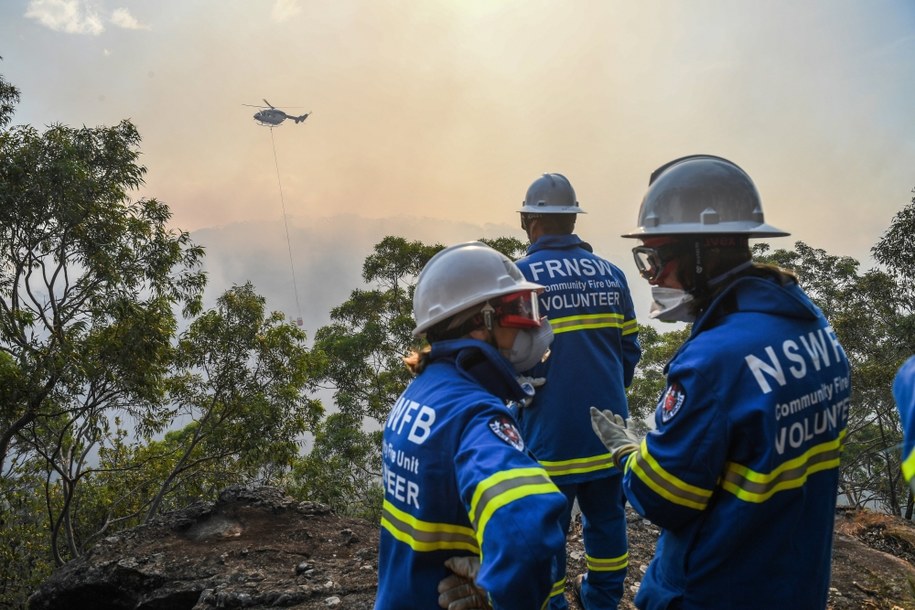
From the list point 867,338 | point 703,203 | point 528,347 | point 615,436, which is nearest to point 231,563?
point 615,436

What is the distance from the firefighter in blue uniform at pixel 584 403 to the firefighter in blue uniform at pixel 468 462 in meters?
1.26

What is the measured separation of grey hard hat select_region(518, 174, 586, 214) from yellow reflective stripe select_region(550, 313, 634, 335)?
738 millimetres

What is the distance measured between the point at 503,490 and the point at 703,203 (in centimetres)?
134

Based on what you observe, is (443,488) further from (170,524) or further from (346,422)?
(346,422)

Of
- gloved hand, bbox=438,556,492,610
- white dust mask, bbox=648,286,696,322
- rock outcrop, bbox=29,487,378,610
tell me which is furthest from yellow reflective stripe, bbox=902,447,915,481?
rock outcrop, bbox=29,487,378,610

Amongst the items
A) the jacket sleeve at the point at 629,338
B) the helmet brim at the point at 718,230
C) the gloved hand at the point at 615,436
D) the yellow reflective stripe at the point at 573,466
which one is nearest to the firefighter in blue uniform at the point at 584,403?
the yellow reflective stripe at the point at 573,466

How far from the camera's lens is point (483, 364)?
1.88 m

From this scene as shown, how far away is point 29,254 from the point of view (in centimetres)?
1089

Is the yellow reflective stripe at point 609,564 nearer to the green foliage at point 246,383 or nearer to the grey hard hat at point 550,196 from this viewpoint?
the grey hard hat at point 550,196

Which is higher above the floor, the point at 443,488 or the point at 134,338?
the point at 134,338

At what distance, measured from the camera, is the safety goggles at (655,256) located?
2160 millimetres

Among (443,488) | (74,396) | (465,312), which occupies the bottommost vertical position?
(443,488)

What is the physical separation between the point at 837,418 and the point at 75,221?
11561mm

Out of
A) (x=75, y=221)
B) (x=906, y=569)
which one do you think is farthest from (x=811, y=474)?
(x=75, y=221)
